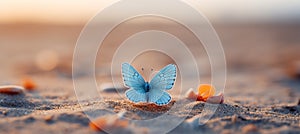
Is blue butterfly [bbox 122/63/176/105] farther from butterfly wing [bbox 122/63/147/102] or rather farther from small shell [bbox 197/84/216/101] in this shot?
small shell [bbox 197/84/216/101]

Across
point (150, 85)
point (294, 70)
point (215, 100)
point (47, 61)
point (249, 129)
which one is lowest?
point (249, 129)

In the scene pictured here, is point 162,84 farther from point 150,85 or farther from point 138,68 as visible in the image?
point 138,68

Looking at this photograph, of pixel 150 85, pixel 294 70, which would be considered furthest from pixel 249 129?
pixel 294 70

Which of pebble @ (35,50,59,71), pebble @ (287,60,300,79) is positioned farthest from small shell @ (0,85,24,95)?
pebble @ (287,60,300,79)

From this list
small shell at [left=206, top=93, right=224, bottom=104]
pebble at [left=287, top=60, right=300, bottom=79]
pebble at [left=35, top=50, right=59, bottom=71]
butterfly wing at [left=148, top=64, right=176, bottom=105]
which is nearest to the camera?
butterfly wing at [left=148, top=64, right=176, bottom=105]

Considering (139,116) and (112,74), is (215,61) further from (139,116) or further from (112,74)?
(139,116)

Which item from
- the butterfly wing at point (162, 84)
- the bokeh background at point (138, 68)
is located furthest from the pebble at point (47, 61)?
the butterfly wing at point (162, 84)

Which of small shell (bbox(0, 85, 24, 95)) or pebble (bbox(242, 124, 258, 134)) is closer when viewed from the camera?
pebble (bbox(242, 124, 258, 134))

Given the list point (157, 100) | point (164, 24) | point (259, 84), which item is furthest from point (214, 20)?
point (157, 100)
